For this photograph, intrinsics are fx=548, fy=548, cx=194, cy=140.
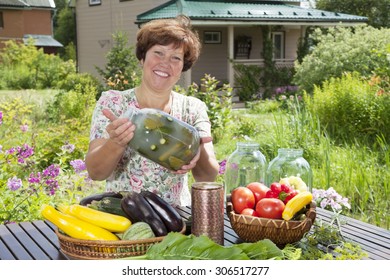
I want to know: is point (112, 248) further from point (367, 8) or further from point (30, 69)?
point (367, 8)

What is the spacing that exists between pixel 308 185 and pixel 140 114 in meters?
0.74

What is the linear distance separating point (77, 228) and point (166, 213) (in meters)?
0.28

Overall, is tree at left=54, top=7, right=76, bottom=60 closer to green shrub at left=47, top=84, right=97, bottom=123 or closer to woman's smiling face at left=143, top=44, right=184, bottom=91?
green shrub at left=47, top=84, right=97, bottom=123

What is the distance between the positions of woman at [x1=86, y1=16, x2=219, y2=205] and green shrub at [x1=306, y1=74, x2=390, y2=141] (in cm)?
452

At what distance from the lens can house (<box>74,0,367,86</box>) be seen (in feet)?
47.8

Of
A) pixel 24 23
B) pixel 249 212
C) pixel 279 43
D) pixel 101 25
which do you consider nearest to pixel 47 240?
pixel 249 212

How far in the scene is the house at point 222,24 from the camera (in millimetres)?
14578

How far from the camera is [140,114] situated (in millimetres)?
1828

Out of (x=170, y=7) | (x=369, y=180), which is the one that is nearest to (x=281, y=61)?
(x=170, y=7)

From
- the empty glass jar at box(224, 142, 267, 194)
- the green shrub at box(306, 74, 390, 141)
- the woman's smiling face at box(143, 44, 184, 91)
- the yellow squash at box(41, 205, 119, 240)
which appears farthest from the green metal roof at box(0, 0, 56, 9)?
the yellow squash at box(41, 205, 119, 240)

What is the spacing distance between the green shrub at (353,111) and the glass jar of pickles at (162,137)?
5209mm

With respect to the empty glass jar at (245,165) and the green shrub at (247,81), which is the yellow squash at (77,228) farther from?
the green shrub at (247,81)

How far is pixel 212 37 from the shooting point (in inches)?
644
